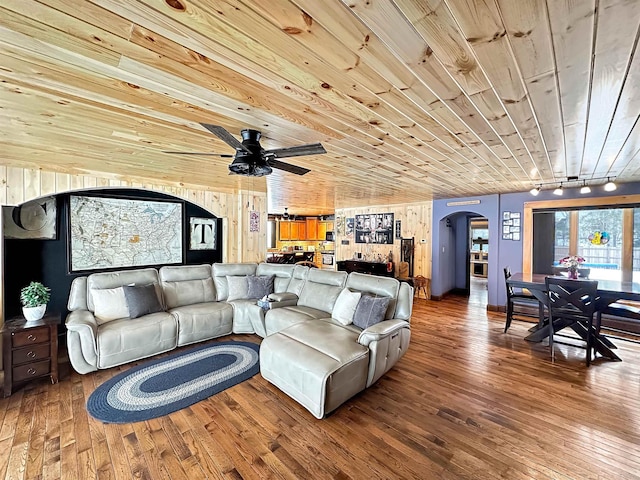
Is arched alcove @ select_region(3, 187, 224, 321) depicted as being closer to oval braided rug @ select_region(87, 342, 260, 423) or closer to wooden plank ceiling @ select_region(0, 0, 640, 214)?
wooden plank ceiling @ select_region(0, 0, 640, 214)

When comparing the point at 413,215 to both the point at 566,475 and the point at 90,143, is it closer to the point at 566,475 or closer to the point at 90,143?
the point at 566,475

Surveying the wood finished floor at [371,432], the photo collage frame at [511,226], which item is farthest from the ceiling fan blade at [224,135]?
the photo collage frame at [511,226]

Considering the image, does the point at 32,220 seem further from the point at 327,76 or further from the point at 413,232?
the point at 413,232

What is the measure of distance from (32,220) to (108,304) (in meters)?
1.46

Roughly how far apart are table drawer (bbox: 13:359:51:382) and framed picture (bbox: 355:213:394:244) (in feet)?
22.1

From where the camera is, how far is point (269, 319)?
12.2ft

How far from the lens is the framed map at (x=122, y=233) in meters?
3.72

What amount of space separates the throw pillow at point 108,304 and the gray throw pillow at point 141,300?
0.08 metres

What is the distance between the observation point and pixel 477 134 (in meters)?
2.25

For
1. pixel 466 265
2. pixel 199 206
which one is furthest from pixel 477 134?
pixel 466 265

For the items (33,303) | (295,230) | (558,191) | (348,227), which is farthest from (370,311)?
(295,230)

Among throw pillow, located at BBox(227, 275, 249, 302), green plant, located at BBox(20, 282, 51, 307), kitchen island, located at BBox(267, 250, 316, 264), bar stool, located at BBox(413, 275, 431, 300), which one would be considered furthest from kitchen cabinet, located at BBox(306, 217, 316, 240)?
green plant, located at BBox(20, 282, 51, 307)

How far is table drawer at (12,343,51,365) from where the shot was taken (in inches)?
101

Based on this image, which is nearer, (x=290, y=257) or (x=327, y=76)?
(x=327, y=76)
